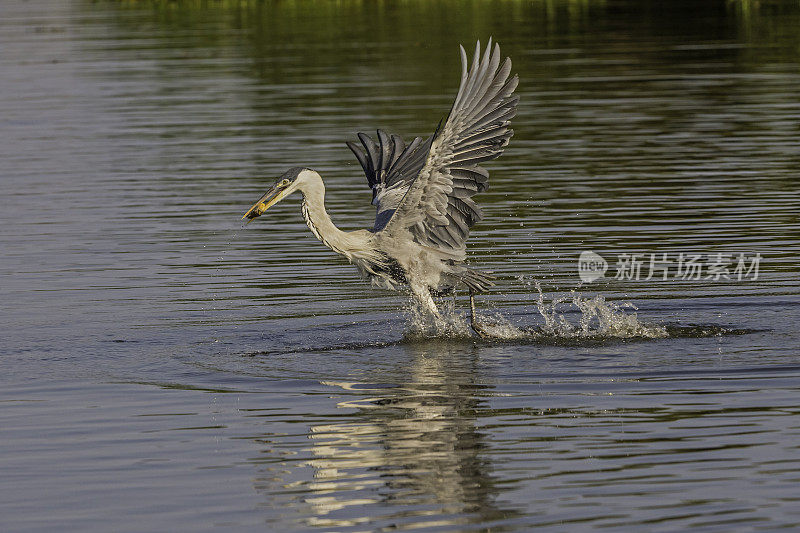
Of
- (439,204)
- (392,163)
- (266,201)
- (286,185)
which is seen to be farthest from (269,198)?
(392,163)

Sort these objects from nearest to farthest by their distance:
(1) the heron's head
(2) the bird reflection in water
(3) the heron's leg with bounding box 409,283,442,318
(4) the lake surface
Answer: (2) the bird reflection in water < (4) the lake surface < (1) the heron's head < (3) the heron's leg with bounding box 409,283,442,318

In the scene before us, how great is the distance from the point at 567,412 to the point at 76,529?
3.05 meters

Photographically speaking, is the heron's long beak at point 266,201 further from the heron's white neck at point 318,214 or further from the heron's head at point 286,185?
the heron's white neck at point 318,214

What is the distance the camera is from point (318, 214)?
33.3 feet

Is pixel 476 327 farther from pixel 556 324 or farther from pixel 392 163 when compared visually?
pixel 392 163

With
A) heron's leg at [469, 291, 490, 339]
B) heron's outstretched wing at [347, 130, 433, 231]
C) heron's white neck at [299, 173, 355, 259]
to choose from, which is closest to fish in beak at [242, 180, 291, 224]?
heron's white neck at [299, 173, 355, 259]

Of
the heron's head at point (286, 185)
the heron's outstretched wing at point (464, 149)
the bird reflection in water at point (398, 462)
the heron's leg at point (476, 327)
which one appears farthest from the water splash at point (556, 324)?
Result: the heron's head at point (286, 185)

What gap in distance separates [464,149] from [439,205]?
541mm

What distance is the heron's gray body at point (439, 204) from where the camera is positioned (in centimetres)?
1006

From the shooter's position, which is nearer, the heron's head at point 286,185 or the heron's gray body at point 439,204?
the heron's head at point 286,185

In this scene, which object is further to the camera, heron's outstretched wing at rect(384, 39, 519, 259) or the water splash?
the water splash

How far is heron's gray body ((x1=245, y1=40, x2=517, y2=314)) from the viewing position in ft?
33.0

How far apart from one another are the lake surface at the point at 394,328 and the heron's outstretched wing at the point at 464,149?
92 cm

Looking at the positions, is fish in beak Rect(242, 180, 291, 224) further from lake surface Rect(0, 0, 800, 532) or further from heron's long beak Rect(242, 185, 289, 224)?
lake surface Rect(0, 0, 800, 532)
